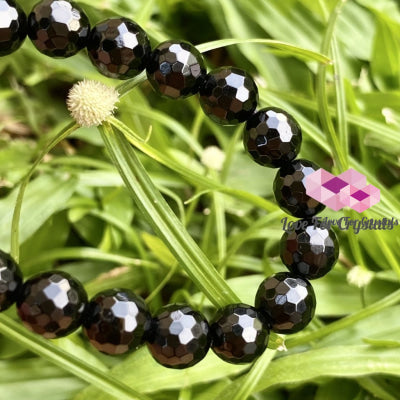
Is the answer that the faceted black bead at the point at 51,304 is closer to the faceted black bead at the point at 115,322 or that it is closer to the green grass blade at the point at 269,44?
the faceted black bead at the point at 115,322

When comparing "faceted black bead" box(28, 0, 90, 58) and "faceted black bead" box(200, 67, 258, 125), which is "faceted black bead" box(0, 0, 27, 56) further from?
"faceted black bead" box(200, 67, 258, 125)

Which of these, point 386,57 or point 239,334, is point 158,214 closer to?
point 239,334

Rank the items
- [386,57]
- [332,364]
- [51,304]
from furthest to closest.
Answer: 1. [386,57]
2. [332,364]
3. [51,304]

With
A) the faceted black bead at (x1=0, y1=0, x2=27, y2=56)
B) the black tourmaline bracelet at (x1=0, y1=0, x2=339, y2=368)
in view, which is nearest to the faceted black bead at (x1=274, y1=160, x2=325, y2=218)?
the black tourmaline bracelet at (x1=0, y1=0, x2=339, y2=368)

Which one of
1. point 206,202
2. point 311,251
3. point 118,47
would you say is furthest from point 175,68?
point 206,202

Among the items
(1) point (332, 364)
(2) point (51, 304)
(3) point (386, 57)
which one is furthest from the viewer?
(3) point (386, 57)
